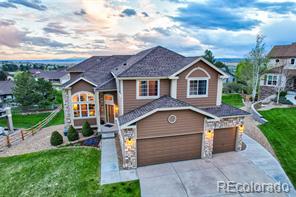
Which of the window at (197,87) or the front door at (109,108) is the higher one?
the window at (197,87)

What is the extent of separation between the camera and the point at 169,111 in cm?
995

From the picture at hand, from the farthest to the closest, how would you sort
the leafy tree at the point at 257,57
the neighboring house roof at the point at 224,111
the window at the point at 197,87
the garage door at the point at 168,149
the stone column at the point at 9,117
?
the leafy tree at the point at 257,57 → the stone column at the point at 9,117 → the window at the point at 197,87 → the neighboring house roof at the point at 224,111 → the garage door at the point at 168,149

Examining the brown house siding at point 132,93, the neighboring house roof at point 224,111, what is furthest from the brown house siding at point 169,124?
the brown house siding at point 132,93

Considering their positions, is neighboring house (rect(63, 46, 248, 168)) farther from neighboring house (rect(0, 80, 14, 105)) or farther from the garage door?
neighboring house (rect(0, 80, 14, 105))

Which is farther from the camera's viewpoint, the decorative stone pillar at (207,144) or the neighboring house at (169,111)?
the decorative stone pillar at (207,144)

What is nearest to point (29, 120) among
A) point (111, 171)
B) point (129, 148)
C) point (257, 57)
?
point (111, 171)

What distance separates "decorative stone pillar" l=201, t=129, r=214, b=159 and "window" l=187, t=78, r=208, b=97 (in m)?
2.72

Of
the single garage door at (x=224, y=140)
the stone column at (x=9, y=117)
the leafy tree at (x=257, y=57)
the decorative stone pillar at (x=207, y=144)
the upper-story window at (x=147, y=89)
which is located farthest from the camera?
the leafy tree at (x=257, y=57)

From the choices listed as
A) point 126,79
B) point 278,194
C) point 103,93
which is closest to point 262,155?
point 278,194

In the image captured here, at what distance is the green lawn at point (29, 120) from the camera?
23.1 m

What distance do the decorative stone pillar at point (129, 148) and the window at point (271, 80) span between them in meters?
27.2

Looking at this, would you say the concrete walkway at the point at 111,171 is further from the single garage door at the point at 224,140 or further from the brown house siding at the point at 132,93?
the single garage door at the point at 224,140

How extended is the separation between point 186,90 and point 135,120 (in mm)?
4517

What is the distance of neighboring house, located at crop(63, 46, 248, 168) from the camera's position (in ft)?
32.6
